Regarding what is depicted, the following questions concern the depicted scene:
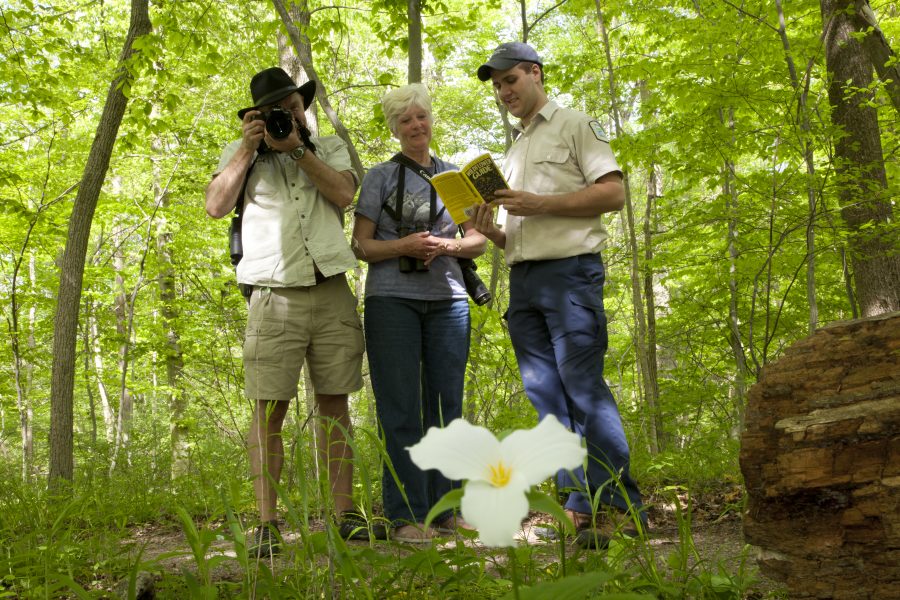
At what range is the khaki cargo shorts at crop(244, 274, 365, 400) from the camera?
2771 mm

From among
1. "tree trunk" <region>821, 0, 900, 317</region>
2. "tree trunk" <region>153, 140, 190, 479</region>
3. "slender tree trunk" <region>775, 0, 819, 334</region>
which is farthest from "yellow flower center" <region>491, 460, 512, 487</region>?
"tree trunk" <region>153, 140, 190, 479</region>

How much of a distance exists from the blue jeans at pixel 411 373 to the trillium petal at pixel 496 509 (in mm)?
2208

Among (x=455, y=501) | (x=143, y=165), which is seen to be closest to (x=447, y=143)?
(x=143, y=165)

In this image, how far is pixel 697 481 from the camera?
3.77 meters

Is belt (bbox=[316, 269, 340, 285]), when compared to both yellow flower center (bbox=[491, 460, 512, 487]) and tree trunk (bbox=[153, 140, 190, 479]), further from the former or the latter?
tree trunk (bbox=[153, 140, 190, 479])

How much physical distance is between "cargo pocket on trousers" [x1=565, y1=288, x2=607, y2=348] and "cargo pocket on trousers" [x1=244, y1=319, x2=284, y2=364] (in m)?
1.21

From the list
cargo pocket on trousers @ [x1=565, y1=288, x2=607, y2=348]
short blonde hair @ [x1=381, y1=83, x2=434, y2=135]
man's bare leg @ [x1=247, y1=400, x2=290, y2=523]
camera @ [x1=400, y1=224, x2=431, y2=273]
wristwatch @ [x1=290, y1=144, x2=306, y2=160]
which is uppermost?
short blonde hair @ [x1=381, y1=83, x2=434, y2=135]

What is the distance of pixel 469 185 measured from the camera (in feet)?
8.68

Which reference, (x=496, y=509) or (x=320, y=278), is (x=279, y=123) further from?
(x=496, y=509)

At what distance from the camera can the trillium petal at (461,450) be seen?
57 cm

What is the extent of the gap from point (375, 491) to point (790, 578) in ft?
11.2

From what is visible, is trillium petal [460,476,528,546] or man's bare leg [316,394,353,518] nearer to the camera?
trillium petal [460,476,528,546]

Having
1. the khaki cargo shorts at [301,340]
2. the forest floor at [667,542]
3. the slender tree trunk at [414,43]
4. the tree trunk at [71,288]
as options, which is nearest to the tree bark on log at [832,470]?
the forest floor at [667,542]

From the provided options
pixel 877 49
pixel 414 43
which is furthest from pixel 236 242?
pixel 877 49
